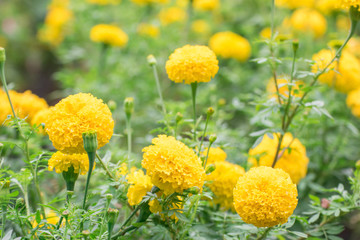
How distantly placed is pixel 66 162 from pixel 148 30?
1849 millimetres

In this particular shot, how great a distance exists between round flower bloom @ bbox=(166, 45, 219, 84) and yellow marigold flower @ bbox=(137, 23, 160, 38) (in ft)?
5.06

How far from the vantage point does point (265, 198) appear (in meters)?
0.94

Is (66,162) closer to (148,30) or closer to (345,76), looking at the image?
(345,76)

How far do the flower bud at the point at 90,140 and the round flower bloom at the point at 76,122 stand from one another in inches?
1.5

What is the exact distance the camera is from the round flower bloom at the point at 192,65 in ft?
3.65

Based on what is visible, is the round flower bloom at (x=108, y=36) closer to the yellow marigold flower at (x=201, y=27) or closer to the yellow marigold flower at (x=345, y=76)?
the yellow marigold flower at (x=201, y=27)

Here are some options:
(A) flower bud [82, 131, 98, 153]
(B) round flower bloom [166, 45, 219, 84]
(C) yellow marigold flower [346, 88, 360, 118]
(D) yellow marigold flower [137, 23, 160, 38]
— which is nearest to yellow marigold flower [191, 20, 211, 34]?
(D) yellow marigold flower [137, 23, 160, 38]

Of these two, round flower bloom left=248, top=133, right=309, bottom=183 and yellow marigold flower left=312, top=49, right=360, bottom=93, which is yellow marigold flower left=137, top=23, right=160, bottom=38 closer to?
yellow marigold flower left=312, top=49, right=360, bottom=93

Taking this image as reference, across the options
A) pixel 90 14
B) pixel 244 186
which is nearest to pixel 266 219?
pixel 244 186

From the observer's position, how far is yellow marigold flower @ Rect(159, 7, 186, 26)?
10.2 feet

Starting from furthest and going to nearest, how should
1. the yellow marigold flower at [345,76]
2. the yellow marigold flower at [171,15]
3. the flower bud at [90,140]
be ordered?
the yellow marigold flower at [171,15], the yellow marigold flower at [345,76], the flower bud at [90,140]

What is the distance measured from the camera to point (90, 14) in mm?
2875

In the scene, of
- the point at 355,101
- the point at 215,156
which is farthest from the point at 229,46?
the point at 215,156

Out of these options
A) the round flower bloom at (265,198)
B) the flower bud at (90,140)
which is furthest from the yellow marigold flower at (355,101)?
the flower bud at (90,140)
